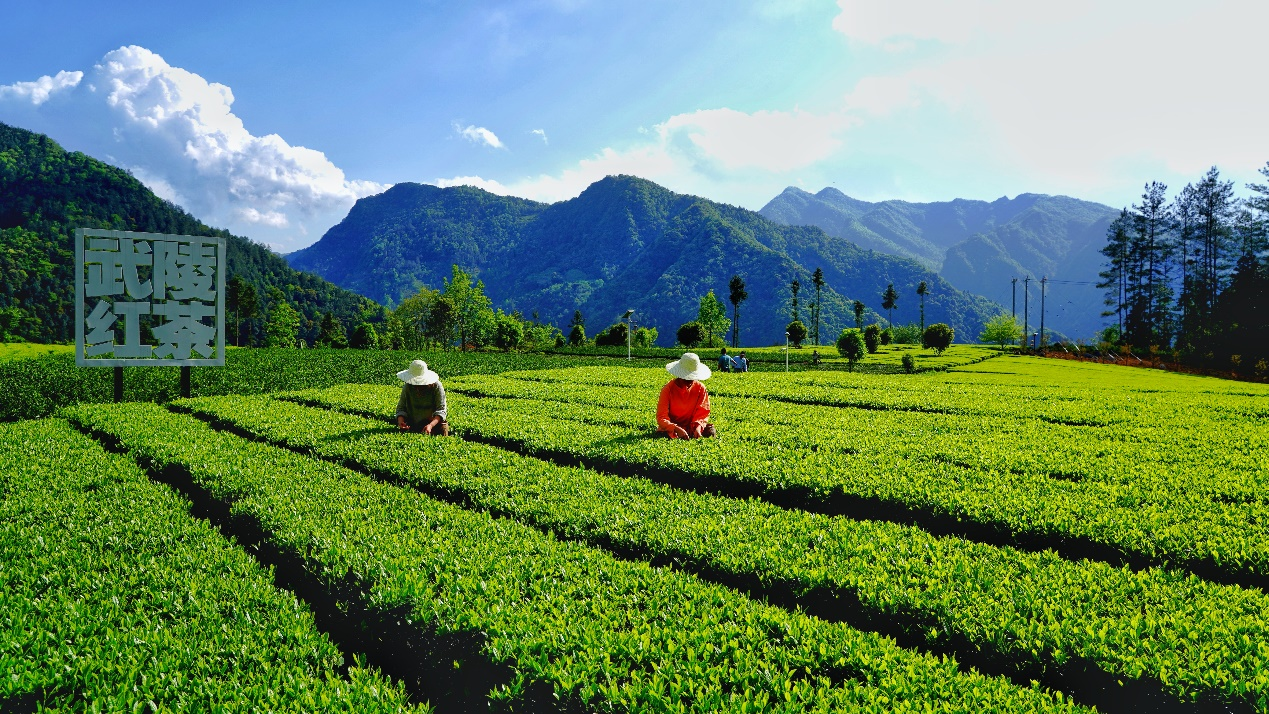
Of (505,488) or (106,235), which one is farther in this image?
(106,235)

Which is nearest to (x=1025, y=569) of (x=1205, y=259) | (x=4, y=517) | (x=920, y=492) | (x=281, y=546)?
(x=920, y=492)

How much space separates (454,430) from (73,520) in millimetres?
5619

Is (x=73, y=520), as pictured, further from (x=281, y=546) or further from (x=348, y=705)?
(x=348, y=705)

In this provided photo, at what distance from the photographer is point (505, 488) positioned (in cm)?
709

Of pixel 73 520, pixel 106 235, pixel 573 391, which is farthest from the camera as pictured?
A: pixel 573 391

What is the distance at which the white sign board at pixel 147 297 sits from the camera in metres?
14.7

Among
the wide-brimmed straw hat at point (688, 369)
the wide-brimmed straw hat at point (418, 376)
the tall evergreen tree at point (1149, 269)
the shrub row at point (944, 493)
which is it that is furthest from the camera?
the tall evergreen tree at point (1149, 269)

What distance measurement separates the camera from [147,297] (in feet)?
50.9

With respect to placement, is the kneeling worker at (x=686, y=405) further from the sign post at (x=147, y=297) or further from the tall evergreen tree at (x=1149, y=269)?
the tall evergreen tree at (x=1149, y=269)

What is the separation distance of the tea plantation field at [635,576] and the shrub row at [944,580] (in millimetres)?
23

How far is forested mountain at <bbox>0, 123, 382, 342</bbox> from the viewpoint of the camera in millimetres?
74000

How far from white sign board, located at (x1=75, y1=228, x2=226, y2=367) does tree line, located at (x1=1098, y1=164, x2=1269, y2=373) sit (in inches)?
1911

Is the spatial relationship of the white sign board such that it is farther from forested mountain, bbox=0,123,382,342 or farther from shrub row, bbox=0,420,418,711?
forested mountain, bbox=0,123,382,342

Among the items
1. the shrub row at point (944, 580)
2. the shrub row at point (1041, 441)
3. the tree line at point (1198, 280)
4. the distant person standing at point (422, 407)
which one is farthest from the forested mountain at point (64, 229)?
the tree line at point (1198, 280)
